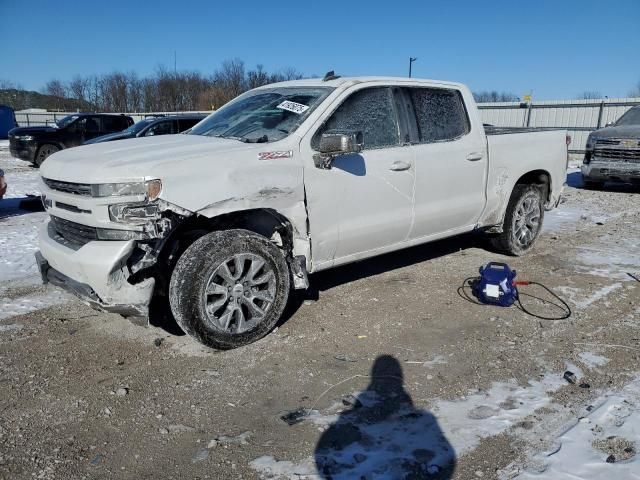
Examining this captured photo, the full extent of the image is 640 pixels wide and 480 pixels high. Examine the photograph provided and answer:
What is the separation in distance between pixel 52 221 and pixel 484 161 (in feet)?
13.2

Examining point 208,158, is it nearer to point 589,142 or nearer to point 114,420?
point 114,420

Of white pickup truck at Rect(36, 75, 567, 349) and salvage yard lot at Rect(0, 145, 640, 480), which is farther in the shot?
white pickup truck at Rect(36, 75, 567, 349)

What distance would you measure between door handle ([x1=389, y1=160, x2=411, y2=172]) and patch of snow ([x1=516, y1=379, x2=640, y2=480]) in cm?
232

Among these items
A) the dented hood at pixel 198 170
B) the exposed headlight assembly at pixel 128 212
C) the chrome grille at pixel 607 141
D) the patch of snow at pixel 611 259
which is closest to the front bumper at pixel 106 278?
the exposed headlight assembly at pixel 128 212

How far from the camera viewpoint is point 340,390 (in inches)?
132

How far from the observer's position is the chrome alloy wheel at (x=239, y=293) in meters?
3.71

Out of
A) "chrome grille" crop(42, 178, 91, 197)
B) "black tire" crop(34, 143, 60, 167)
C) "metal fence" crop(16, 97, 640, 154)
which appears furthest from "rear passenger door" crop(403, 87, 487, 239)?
"metal fence" crop(16, 97, 640, 154)

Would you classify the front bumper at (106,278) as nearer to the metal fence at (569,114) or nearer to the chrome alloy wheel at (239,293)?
the chrome alloy wheel at (239,293)

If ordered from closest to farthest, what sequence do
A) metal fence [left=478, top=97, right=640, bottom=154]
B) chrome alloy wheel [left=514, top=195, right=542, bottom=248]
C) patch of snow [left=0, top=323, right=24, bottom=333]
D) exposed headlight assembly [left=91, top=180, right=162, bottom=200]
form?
1. exposed headlight assembly [left=91, top=180, right=162, bottom=200]
2. patch of snow [left=0, top=323, right=24, bottom=333]
3. chrome alloy wheel [left=514, top=195, right=542, bottom=248]
4. metal fence [left=478, top=97, right=640, bottom=154]

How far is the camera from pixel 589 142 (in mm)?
12297

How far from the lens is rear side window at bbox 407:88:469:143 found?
4906 millimetres

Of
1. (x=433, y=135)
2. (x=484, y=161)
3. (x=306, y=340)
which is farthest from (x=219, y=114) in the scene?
(x=484, y=161)

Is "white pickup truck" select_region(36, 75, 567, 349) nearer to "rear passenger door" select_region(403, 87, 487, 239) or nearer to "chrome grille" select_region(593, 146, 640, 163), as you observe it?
"rear passenger door" select_region(403, 87, 487, 239)

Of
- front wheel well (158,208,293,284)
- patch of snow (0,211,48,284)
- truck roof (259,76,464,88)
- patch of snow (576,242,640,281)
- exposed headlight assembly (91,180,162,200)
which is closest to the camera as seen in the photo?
exposed headlight assembly (91,180,162,200)
